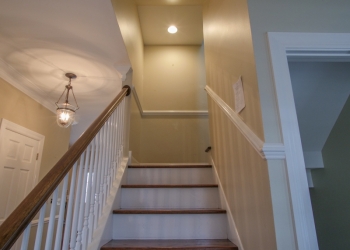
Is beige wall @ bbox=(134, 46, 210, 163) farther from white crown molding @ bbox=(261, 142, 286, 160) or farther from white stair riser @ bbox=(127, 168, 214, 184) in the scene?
white crown molding @ bbox=(261, 142, 286, 160)

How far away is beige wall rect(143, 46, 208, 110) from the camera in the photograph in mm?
3883

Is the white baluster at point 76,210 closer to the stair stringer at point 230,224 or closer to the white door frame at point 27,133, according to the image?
the stair stringer at point 230,224

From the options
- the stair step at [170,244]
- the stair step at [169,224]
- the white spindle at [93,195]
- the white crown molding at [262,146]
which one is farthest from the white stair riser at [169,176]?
the white crown molding at [262,146]

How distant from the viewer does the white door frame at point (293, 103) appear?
1035 millimetres

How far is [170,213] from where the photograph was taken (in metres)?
1.71

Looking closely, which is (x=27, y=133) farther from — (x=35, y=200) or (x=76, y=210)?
(x=35, y=200)

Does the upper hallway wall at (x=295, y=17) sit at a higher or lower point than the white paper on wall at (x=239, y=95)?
higher

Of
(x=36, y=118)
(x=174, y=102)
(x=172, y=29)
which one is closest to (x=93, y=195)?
(x=36, y=118)

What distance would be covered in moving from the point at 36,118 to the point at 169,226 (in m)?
2.61

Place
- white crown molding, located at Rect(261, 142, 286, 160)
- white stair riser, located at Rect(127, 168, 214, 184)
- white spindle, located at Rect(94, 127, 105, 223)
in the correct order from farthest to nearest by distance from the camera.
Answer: white stair riser, located at Rect(127, 168, 214, 184) → white spindle, located at Rect(94, 127, 105, 223) → white crown molding, located at Rect(261, 142, 286, 160)

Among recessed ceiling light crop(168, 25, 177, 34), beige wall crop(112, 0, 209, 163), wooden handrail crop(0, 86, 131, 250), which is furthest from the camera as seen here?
recessed ceiling light crop(168, 25, 177, 34)

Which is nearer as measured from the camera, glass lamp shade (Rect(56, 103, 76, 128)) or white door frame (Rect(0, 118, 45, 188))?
white door frame (Rect(0, 118, 45, 188))

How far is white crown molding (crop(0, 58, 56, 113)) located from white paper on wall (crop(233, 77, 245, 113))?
2472 millimetres

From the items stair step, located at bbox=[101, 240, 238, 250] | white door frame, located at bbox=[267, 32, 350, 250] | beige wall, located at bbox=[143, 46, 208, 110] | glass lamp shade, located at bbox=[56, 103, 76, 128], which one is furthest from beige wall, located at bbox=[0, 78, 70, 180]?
white door frame, located at bbox=[267, 32, 350, 250]
